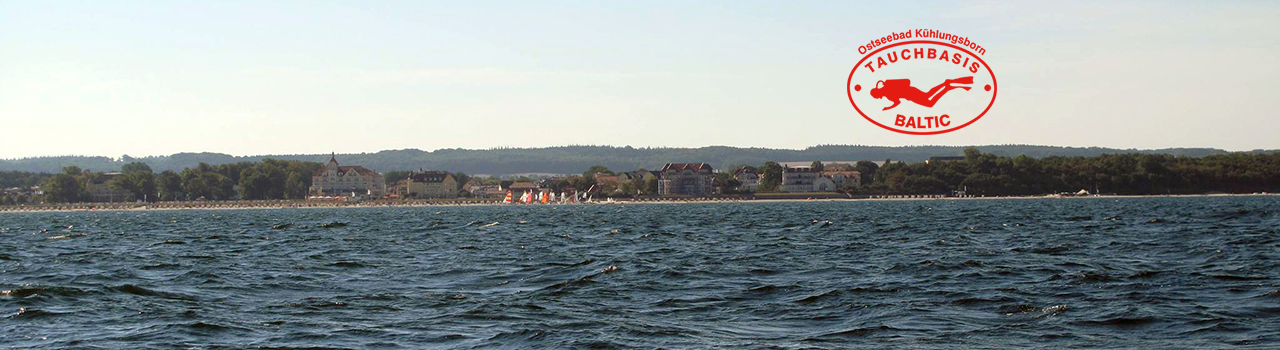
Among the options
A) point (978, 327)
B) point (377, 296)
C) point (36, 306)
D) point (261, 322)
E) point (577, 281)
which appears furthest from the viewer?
point (577, 281)

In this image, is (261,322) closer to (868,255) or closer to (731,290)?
(731,290)

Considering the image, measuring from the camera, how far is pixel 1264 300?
2438 centimetres

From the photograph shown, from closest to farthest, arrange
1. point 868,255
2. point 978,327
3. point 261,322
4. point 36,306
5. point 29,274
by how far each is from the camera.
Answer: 1. point 978,327
2. point 261,322
3. point 36,306
4. point 29,274
5. point 868,255

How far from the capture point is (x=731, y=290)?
92.3ft

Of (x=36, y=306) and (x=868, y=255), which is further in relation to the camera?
(x=868, y=255)

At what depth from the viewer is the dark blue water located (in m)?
20.8

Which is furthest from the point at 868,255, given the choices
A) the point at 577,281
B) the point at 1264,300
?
the point at 1264,300

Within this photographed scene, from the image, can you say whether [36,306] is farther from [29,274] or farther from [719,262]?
[719,262]

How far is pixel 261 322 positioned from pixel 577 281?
9291mm

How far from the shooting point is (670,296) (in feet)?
89.0

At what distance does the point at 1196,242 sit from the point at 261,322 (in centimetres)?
3273

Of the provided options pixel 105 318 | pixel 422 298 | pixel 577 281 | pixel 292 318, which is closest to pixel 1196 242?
pixel 577 281

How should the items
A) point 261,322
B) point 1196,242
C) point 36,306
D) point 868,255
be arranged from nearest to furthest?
point 261,322
point 36,306
point 868,255
point 1196,242

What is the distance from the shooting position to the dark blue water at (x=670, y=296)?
20.8 m
